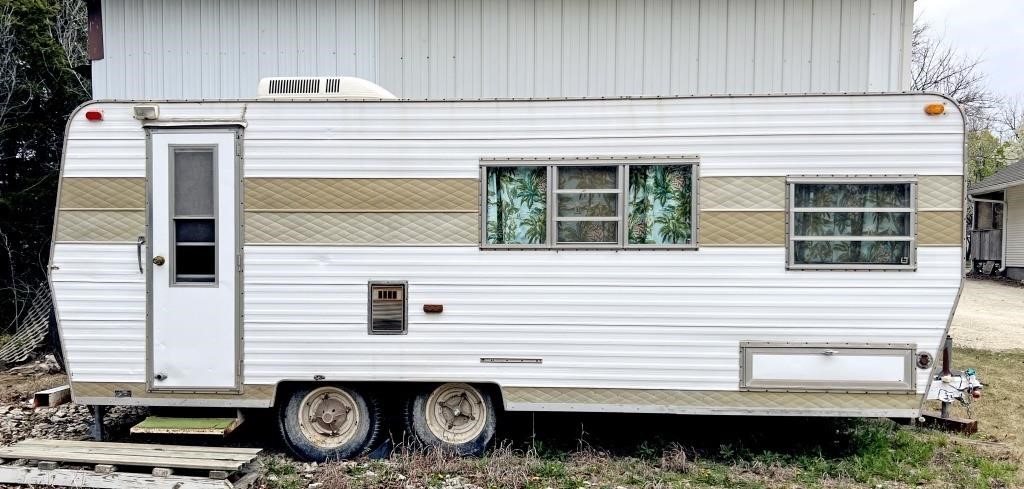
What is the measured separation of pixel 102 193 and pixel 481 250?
312cm

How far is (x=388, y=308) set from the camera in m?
5.17

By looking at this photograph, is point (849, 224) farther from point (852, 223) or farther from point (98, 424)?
point (98, 424)

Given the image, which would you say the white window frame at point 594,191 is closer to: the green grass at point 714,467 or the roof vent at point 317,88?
the roof vent at point 317,88

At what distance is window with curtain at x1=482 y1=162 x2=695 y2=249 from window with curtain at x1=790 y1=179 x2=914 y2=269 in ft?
2.79

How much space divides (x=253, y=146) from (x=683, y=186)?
11.4ft

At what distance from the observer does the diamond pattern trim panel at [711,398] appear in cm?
494

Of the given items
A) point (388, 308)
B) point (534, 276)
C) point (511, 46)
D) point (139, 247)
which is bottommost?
point (388, 308)

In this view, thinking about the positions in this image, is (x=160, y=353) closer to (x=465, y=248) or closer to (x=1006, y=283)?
(x=465, y=248)

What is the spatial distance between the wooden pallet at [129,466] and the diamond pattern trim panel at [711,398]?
2148mm

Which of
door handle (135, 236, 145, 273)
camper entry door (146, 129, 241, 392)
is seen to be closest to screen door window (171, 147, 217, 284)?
camper entry door (146, 129, 241, 392)

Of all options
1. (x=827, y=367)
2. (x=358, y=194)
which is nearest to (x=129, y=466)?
(x=358, y=194)

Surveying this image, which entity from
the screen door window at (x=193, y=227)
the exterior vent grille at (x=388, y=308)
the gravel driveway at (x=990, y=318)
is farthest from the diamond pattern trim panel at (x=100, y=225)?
the gravel driveway at (x=990, y=318)

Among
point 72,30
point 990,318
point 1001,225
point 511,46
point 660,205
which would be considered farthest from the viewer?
point 1001,225

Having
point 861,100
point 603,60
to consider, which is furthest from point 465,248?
point 603,60
